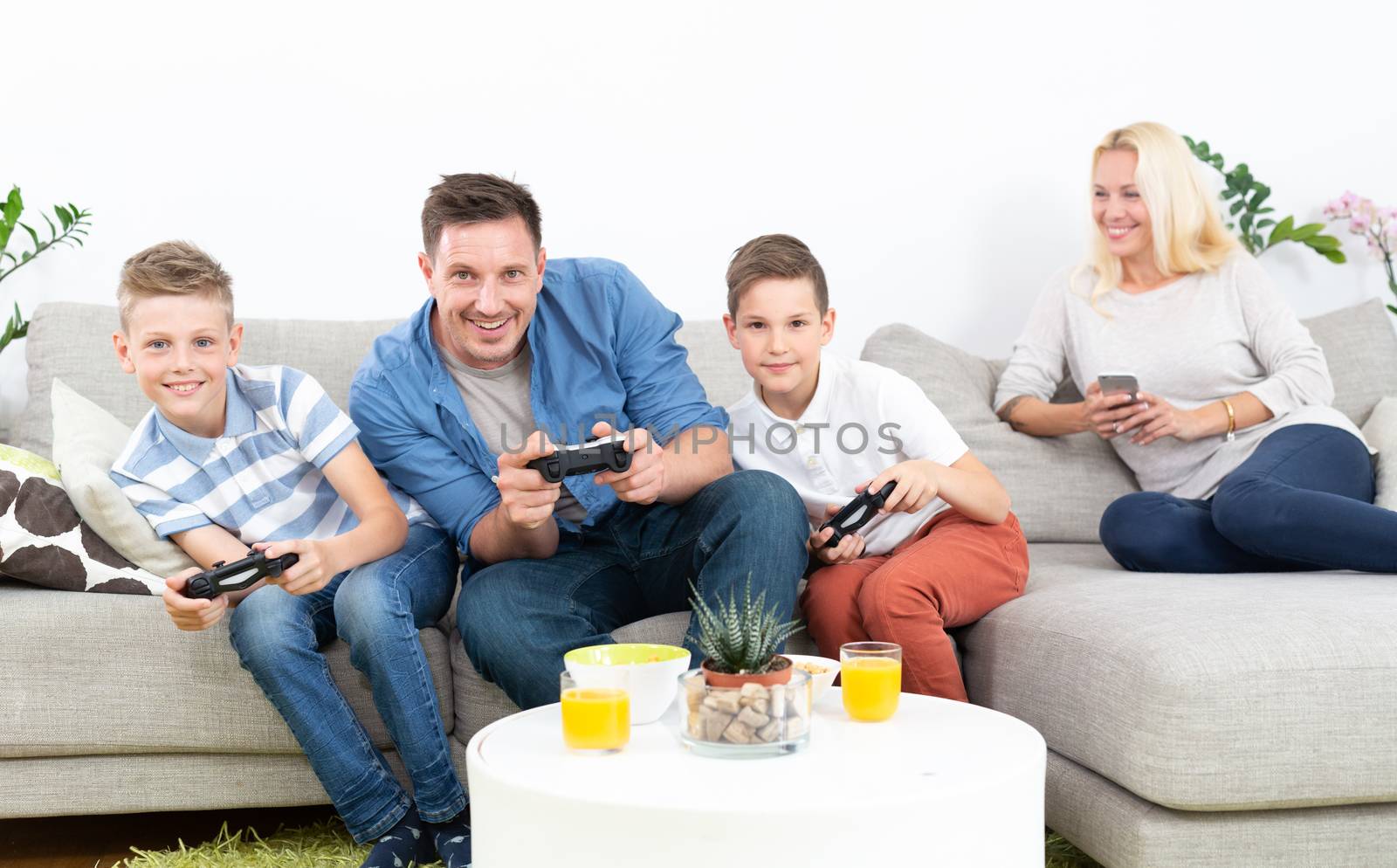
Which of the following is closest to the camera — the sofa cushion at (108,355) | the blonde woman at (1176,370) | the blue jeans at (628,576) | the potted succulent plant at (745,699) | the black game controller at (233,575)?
the potted succulent plant at (745,699)

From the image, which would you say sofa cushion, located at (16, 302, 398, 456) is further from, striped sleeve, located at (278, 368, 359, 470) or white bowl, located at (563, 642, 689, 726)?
white bowl, located at (563, 642, 689, 726)

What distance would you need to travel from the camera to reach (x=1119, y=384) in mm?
2242

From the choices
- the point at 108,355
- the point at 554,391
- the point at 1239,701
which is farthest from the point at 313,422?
the point at 1239,701

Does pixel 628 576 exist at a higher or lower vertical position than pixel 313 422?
lower

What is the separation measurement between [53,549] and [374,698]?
21.5 inches

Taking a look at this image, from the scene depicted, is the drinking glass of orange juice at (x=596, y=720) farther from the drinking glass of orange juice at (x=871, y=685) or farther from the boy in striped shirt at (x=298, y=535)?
the boy in striped shirt at (x=298, y=535)

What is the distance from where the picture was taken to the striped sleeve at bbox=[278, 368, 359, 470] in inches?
72.9

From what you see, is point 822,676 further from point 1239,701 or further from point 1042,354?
point 1042,354

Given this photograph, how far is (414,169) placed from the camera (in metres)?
2.65

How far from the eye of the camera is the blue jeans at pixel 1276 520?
6.12ft

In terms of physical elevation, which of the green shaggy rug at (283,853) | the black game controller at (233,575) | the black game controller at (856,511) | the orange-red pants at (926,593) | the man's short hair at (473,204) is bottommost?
the green shaggy rug at (283,853)

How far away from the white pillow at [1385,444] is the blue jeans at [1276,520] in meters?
0.03

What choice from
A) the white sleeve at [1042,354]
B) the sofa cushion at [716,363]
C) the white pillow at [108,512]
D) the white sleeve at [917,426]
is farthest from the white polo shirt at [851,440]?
the white pillow at [108,512]

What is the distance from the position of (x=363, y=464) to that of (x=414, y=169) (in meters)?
1.01
